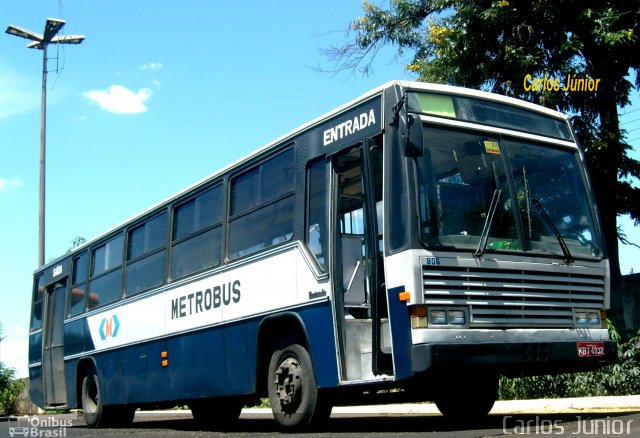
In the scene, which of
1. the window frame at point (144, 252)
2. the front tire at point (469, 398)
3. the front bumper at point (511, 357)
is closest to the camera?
the front bumper at point (511, 357)

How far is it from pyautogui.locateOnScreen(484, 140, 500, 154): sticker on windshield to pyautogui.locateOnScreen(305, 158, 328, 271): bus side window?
1.68m

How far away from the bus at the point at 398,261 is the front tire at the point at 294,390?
0.06 ft

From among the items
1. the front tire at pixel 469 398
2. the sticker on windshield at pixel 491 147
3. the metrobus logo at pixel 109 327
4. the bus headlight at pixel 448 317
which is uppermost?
the sticker on windshield at pixel 491 147

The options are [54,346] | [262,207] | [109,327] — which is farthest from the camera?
[54,346]

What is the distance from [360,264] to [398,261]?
118cm

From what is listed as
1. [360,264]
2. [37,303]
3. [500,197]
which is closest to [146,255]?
[360,264]

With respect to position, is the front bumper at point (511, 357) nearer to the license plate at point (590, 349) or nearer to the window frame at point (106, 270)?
the license plate at point (590, 349)

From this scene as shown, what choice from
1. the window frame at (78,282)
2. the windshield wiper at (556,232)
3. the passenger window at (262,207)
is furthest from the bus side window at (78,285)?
the windshield wiper at (556,232)

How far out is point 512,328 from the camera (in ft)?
25.3

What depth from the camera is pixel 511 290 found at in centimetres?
778

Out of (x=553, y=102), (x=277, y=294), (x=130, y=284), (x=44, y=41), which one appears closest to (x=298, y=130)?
(x=277, y=294)

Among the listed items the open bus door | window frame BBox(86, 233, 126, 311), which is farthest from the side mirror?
window frame BBox(86, 233, 126, 311)

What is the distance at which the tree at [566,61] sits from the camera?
15.9m

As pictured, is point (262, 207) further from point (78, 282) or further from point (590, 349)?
point (78, 282)
